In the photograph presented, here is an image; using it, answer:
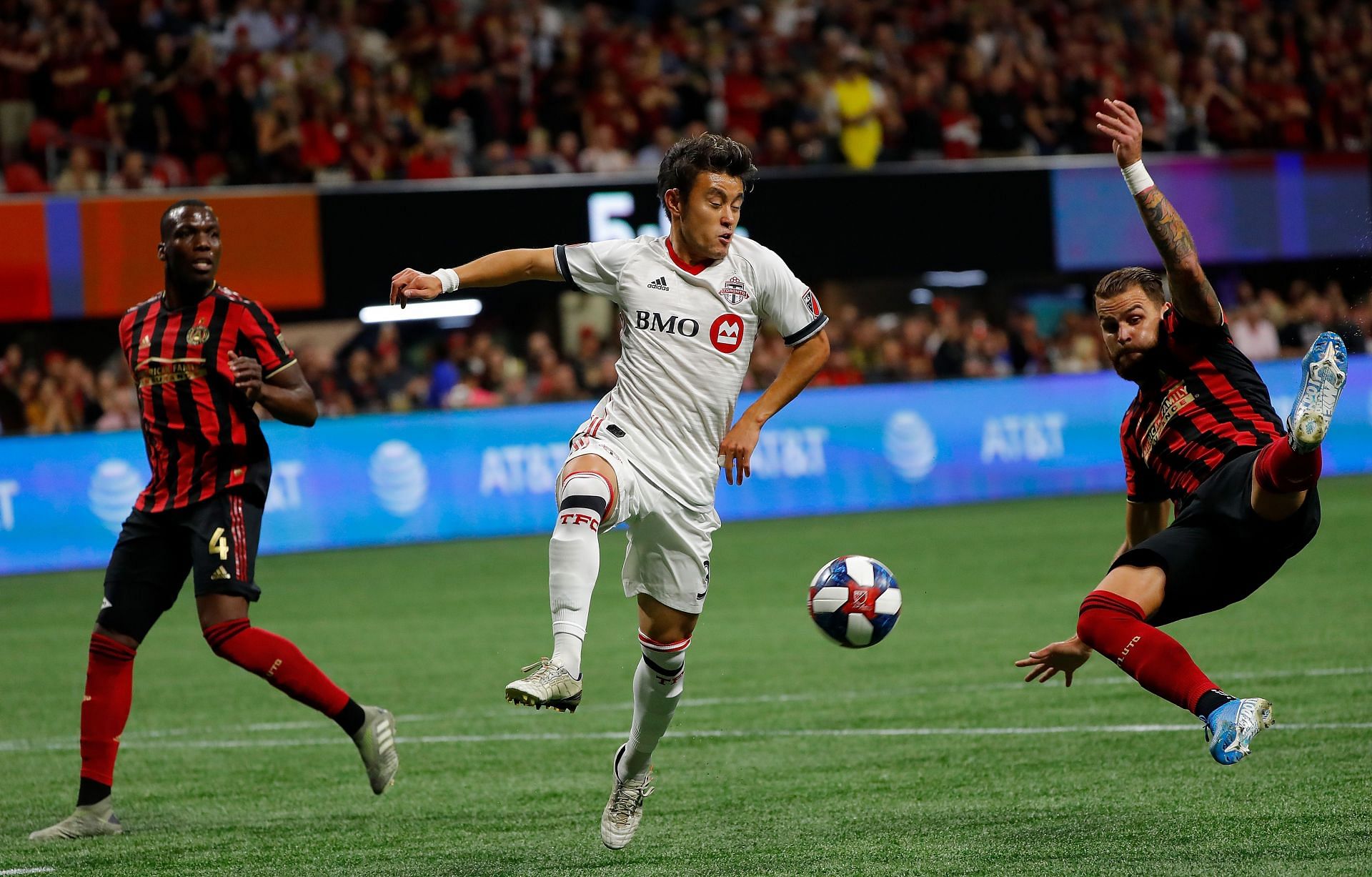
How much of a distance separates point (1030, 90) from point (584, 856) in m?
18.7

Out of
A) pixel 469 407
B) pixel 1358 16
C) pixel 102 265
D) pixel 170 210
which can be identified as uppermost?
pixel 1358 16

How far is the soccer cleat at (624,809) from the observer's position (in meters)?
5.78

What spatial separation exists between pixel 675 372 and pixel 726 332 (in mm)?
224

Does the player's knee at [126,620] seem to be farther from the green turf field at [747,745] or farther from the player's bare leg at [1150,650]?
the player's bare leg at [1150,650]

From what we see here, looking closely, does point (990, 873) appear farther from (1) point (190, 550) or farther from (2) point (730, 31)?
(2) point (730, 31)

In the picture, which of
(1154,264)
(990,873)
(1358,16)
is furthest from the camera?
(1358,16)

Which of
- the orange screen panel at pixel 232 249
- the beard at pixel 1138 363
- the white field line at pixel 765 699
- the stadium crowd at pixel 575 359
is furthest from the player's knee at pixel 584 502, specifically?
the orange screen panel at pixel 232 249

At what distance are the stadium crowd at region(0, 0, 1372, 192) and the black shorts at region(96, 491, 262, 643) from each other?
13.0 metres

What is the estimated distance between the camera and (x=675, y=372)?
19.1ft

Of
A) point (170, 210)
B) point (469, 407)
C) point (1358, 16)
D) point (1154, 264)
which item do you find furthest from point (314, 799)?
point (1358, 16)

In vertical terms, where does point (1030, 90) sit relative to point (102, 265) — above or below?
above

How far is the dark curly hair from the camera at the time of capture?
575 cm

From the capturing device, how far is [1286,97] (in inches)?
914

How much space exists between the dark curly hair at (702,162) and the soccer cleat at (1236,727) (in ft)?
7.65
